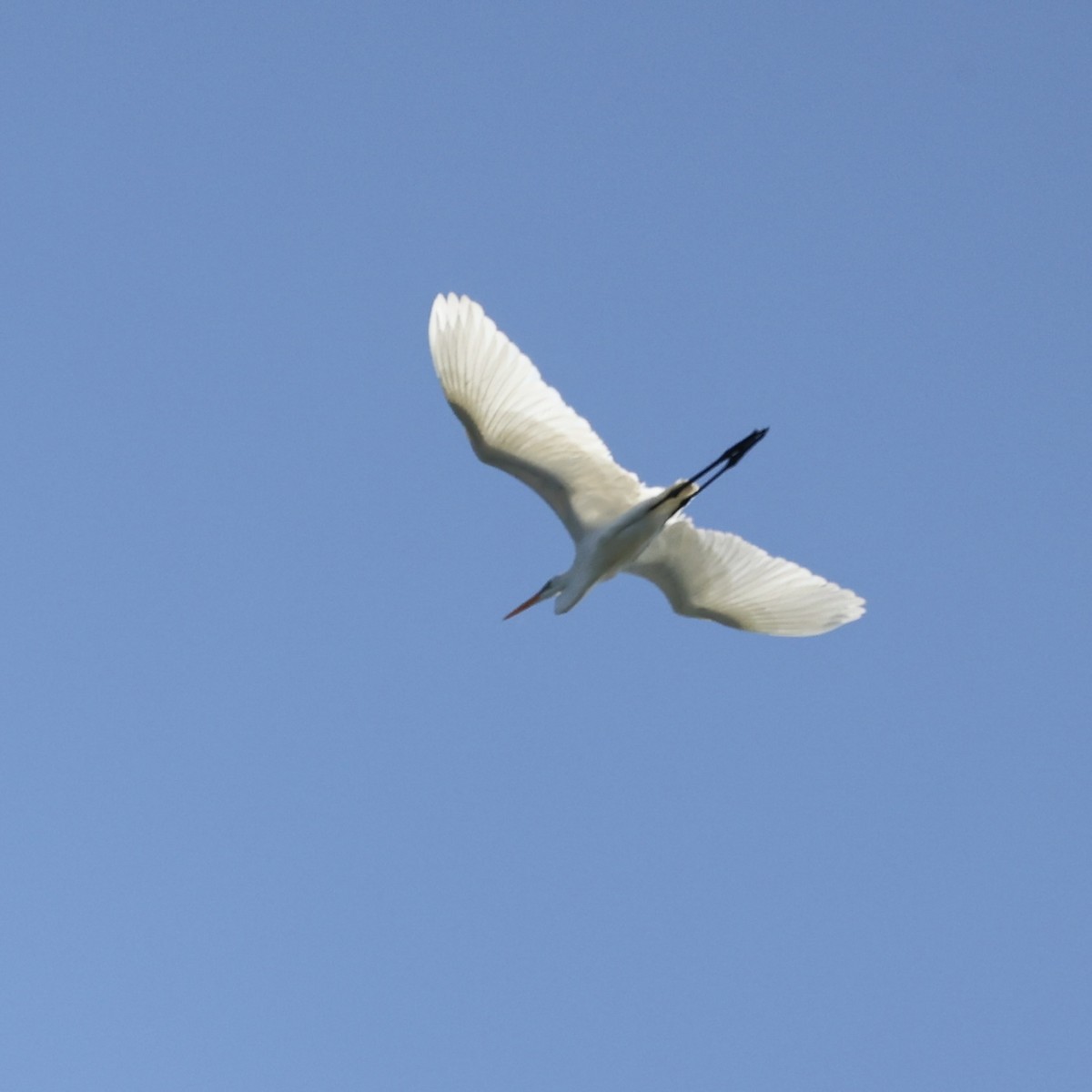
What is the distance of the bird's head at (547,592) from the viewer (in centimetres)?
1356

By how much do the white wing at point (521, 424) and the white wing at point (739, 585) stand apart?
58 centimetres

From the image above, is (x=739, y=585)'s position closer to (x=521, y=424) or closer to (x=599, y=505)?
(x=599, y=505)

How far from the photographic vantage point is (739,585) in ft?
44.5

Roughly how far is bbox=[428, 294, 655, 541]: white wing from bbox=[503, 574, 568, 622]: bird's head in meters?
0.43

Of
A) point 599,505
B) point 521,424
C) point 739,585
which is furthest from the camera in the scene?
point 739,585

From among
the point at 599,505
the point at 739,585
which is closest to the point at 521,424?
the point at 599,505

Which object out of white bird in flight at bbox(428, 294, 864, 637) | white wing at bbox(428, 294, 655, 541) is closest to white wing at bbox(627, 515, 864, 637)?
white bird in flight at bbox(428, 294, 864, 637)

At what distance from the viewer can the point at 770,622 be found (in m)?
13.7

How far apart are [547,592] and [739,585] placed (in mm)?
1465

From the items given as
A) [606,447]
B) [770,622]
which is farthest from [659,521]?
[770,622]

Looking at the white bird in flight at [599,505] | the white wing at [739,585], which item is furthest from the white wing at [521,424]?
the white wing at [739,585]

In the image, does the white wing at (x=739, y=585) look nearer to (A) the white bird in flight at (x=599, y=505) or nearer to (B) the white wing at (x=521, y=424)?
(A) the white bird in flight at (x=599, y=505)

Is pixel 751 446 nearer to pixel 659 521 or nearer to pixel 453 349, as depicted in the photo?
pixel 659 521

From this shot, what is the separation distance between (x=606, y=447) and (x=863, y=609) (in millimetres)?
2444
